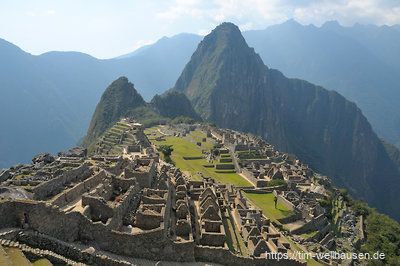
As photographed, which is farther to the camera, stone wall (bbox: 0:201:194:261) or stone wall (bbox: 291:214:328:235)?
stone wall (bbox: 291:214:328:235)

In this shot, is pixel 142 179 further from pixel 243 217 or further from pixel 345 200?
pixel 345 200

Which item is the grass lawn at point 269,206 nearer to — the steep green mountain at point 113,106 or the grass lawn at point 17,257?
the grass lawn at point 17,257

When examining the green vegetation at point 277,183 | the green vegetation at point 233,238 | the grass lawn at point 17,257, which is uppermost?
the grass lawn at point 17,257

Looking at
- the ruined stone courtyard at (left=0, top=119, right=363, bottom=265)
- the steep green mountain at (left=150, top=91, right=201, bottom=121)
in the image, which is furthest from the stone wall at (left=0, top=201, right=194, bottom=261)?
the steep green mountain at (left=150, top=91, right=201, bottom=121)

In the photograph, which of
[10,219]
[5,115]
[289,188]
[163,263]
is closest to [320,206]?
[289,188]

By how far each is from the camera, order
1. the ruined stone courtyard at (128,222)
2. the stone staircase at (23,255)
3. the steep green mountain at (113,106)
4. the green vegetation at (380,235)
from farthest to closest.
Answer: the steep green mountain at (113,106) → the green vegetation at (380,235) → the ruined stone courtyard at (128,222) → the stone staircase at (23,255)

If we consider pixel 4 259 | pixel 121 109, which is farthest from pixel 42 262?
pixel 121 109

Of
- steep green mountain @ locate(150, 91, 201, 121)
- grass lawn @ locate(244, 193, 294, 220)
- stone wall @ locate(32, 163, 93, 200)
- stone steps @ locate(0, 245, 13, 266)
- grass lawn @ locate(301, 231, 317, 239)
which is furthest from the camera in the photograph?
steep green mountain @ locate(150, 91, 201, 121)

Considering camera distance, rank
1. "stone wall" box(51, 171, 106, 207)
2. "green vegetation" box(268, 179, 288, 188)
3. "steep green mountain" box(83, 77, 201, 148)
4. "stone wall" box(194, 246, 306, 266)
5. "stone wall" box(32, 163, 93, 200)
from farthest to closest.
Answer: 1. "steep green mountain" box(83, 77, 201, 148)
2. "green vegetation" box(268, 179, 288, 188)
3. "stone wall" box(194, 246, 306, 266)
4. "stone wall" box(32, 163, 93, 200)
5. "stone wall" box(51, 171, 106, 207)

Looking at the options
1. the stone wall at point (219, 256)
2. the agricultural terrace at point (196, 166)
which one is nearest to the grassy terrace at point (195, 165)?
the agricultural terrace at point (196, 166)

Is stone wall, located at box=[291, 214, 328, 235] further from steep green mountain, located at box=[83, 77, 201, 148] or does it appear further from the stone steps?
steep green mountain, located at box=[83, 77, 201, 148]
